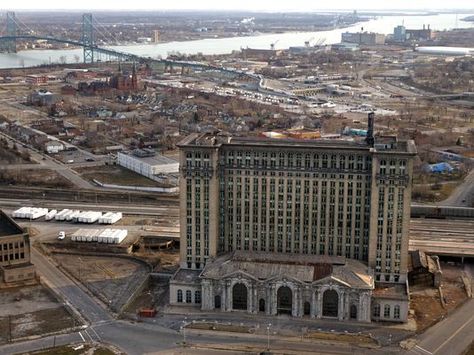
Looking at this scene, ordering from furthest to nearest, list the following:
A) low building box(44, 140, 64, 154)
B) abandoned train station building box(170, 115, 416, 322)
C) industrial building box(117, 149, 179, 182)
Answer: low building box(44, 140, 64, 154)
industrial building box(117, 149, 179, 182)
abandoned train station building box(170, 115, 416, 322)

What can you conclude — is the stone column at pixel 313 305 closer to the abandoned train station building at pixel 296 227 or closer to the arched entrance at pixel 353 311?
the abandoned train station building at pixel 296 227

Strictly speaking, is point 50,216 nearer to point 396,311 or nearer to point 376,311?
point 376,311

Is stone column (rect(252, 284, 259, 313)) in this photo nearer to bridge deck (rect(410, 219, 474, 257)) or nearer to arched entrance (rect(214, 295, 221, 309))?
arched entrance (rect(214, 295, 221, 309))

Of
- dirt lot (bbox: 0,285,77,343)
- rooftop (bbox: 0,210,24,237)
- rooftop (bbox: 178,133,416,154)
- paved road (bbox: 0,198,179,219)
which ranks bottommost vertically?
dirt lot (bbox: 0,285,77,343)

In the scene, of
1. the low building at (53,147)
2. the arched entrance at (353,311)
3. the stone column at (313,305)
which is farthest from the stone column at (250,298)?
the low building at (53,147)

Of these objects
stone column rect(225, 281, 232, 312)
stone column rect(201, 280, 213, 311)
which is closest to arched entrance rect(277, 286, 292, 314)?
stone column rect(225, 281, 232, 312)

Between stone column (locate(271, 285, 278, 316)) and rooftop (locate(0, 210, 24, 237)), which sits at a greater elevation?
rooftop (locate(0, 210, 24, 237))

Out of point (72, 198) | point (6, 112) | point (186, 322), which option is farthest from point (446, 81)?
point (186, 322)
